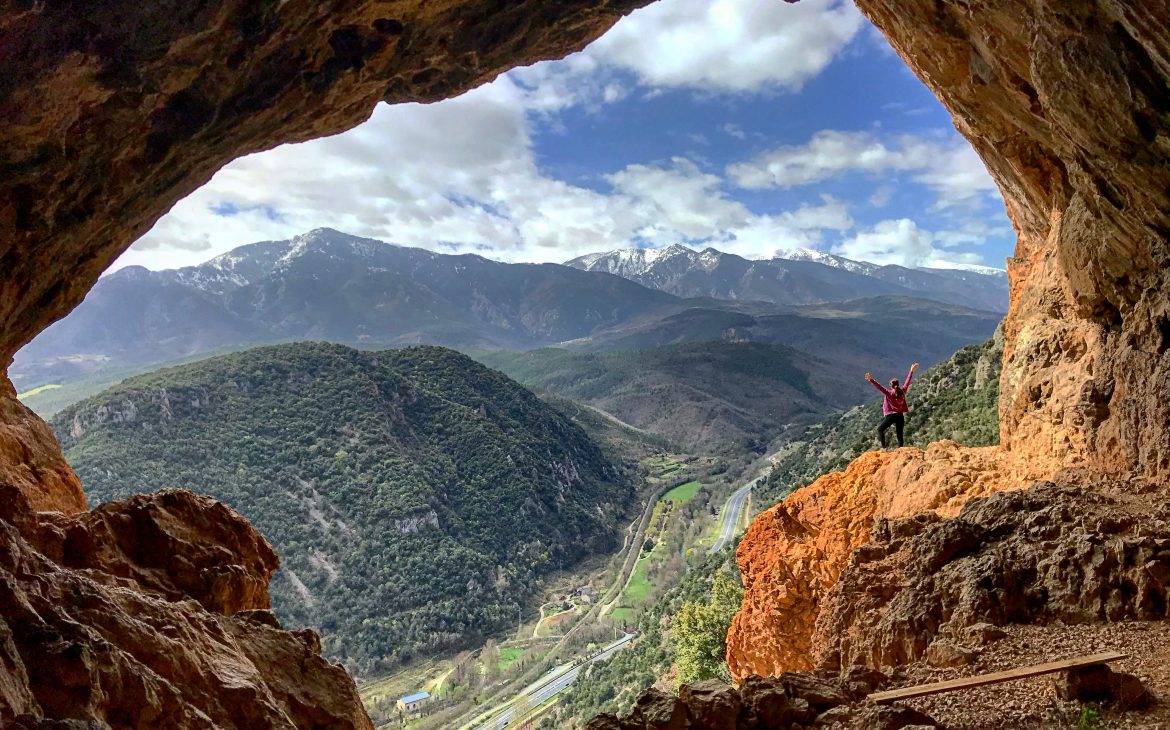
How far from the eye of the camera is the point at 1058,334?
54.1ft

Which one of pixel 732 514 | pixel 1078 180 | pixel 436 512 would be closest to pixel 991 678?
pixel 1078 180

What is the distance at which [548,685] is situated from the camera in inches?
2589

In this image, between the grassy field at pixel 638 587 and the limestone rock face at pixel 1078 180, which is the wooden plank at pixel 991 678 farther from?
the grassy field at pixel 638 587

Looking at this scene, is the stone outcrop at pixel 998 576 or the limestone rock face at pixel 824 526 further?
the limestone rock face at pixel 824 526

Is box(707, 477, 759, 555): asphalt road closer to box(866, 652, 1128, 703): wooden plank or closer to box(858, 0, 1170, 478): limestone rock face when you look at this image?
box(858, 0, 1170, 478): limestone rock face

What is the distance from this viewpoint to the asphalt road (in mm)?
87188

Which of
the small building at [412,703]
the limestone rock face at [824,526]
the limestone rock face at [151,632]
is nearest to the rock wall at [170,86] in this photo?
the limestone rock face at [151,632]

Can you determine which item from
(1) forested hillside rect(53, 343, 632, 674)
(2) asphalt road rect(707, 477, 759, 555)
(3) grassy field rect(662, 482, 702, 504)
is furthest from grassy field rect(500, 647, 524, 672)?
(3) grassy field rect(662, 482, 702, 504)

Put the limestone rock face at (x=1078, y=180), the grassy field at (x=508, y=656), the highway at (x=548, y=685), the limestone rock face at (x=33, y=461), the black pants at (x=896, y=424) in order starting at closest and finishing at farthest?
the limestone rock face at (x=1078, y=180)
the limestone rock face at (x=33, y=461)
the black pants at (x=896, y=424)
the highway at (x=548, y=685)
the grassy field at (x=508, y=656)

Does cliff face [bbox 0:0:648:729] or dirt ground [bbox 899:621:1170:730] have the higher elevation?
cliff face [bbox 0:0:648:729]

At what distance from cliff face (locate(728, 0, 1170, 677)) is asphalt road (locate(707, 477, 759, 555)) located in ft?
214

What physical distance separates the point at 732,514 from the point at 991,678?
94.7 m

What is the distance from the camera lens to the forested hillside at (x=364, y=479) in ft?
233

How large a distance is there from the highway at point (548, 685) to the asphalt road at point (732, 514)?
1981cm
